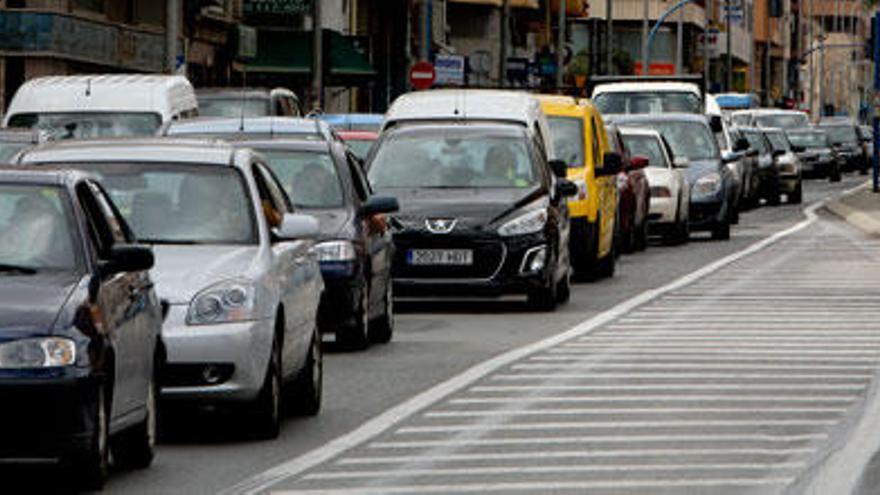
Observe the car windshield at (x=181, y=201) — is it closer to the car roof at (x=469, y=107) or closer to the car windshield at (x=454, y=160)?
the car windshield at (x=454, y=160)

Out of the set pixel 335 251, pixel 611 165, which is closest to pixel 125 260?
pixel 335 251

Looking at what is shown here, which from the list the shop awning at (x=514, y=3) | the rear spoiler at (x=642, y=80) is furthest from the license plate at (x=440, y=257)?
the shop awning at (x=514, y=3)

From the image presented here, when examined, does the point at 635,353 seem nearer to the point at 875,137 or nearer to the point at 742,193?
the point at 742,193

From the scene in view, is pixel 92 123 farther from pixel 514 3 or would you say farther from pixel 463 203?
pixel 514 3

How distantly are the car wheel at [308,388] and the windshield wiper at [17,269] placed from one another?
3574mm

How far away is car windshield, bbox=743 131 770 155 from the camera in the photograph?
208 ft

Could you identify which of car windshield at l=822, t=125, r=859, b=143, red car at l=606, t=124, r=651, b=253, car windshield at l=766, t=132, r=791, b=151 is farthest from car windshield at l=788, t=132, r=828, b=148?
red car at l=606, t=124, r=651, b=253

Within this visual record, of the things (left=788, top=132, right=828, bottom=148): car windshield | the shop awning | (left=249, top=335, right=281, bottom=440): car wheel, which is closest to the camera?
(left=249, top=335, right=281, bottom=440): car wheel

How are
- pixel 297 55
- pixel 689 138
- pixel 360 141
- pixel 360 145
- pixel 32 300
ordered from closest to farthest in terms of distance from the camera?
pixel 32 300
pixel 360 145
pixel 360 141
pixel 689 138
pixel 297 55

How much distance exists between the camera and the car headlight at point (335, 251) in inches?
854

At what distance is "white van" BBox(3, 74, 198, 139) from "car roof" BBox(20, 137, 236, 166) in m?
16.0

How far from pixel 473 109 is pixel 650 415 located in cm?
1499

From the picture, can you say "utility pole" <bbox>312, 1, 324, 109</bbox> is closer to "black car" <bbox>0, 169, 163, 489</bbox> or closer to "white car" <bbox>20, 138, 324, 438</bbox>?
"white car" <bbox>20, 138, 324, 438</bbox>

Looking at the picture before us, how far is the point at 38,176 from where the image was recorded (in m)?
13.7
